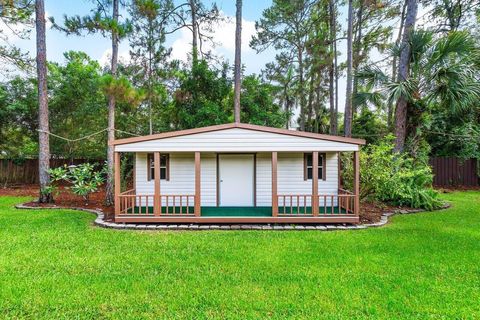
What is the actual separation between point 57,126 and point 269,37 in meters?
14.0

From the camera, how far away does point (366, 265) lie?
14.2ft

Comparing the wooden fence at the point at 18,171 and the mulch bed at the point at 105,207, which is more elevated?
the wooden fence at the point at 18,171

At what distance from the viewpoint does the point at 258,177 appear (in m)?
8.55

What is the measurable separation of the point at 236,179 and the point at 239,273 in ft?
15.4

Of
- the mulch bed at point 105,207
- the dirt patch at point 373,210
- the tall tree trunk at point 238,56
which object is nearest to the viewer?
the dirt patch at point 373,210

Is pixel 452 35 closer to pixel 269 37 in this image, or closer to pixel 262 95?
pixel 262 95

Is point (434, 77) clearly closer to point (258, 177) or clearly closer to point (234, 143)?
point (258, 177)

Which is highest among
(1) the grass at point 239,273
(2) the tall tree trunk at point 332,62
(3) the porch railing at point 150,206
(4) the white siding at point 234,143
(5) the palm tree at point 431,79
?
(2) the tall tree trunk at point 332,62

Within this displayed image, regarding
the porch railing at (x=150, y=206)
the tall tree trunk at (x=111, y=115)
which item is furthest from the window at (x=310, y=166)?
the tall tree trunk at (x=111, y=115)

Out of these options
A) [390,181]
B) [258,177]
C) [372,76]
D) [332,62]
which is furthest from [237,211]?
[332,62]

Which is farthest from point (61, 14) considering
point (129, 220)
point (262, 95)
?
point (262, 95)

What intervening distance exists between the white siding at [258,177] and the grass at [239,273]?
2.33 m

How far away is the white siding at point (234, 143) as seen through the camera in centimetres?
700

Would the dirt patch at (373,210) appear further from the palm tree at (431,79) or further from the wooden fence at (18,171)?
the wooden fence at (18,171)
